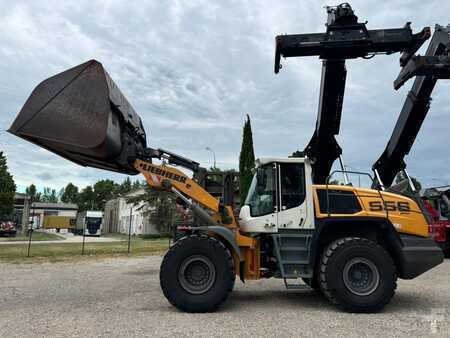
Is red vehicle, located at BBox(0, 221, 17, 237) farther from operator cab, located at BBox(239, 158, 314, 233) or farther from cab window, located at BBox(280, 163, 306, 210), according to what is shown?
cab window, located at BBox(280, 163, 306, 210)

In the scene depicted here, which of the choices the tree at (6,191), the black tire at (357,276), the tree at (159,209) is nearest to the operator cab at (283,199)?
the black tire at (357,276)

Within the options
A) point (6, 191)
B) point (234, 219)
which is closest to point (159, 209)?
point (6, 191)

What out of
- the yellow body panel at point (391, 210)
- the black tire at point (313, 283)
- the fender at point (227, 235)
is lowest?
the black tire at point (313, 283)

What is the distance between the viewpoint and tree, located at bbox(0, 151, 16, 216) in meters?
40.9

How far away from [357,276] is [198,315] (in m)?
2.86

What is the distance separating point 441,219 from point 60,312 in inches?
583

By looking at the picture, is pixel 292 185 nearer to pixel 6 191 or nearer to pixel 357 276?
pixel 357 276

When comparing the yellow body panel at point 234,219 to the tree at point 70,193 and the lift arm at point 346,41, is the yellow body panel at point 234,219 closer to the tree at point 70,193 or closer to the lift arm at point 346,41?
the lift arm at point 346,41

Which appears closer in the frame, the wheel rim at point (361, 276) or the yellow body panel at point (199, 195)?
the wheel rim at point (361, 276)

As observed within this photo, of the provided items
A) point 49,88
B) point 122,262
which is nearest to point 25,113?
point 49,88

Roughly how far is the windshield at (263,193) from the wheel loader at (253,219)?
0.02 metres

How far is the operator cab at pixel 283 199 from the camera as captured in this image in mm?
7543

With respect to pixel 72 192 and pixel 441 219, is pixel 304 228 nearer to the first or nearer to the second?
pixel 441 219

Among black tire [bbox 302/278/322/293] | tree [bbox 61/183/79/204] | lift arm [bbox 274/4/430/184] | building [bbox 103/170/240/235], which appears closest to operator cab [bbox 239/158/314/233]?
building [bbox 103/170/240/235]
